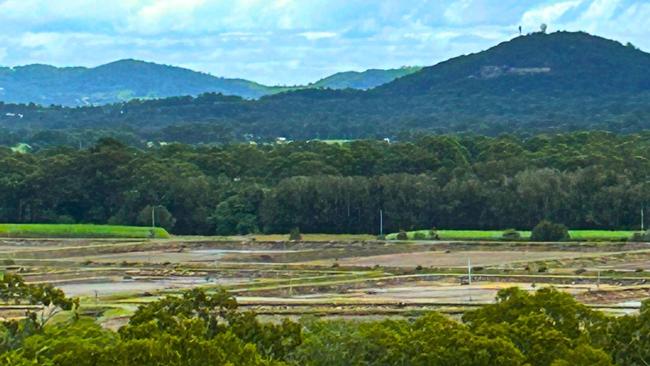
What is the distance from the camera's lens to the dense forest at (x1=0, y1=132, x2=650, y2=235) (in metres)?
101

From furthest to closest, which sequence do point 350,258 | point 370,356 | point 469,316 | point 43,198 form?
point 43,198, point 350,258, point 469,316, point 370,356

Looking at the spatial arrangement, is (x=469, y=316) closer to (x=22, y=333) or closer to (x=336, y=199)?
(x=22, y=333)

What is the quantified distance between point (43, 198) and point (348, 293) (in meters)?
53.1

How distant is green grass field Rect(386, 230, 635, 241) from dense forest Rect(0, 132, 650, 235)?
258cm

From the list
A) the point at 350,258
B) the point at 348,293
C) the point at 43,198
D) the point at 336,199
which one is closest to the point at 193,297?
the point at 348,293

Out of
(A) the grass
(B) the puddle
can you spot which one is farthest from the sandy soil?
(A) the grass

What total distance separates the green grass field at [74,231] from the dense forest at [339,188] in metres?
2.62

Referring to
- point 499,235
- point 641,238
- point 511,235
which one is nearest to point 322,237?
point 499,235

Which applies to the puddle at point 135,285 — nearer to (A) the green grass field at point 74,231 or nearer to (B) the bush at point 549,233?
(B) the bush at point 549,233

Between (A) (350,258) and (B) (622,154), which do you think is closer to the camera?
(A) (350,258)

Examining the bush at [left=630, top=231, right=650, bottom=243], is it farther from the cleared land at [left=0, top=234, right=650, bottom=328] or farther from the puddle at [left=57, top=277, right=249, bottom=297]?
the puddle at [left=57, top=277, right=249, bottom=297]

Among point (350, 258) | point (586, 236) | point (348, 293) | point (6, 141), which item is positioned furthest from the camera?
point (6, 141)

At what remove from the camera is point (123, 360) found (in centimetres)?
2852

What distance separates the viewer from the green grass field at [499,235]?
93188mm
